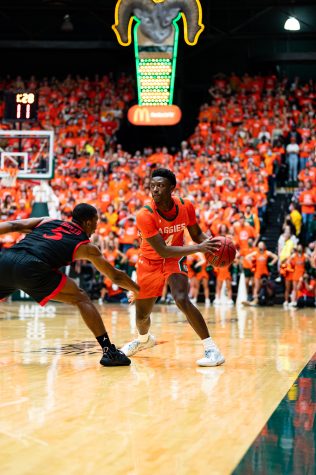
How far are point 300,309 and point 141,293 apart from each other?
9.67 metres

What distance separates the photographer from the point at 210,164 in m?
22.1

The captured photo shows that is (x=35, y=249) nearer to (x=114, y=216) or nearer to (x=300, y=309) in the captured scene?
(x=300, y=309)

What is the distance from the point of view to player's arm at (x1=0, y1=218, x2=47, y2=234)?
21.5 ft

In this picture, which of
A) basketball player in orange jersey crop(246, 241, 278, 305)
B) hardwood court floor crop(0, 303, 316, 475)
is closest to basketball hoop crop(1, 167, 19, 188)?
basketball player in orange jersey crop(246, 241, 278, 305)

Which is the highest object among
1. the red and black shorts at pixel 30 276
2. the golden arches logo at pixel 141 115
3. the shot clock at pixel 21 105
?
the golden arches logo at pixel 141 115

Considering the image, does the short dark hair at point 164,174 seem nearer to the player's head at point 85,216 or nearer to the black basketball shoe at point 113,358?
the player's head at point 85,216

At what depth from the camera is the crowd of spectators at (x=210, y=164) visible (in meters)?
18.4

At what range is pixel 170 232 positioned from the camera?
23.8ft

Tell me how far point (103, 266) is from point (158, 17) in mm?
15213

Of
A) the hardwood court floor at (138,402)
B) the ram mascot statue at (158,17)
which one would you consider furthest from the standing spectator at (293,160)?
the hardwood court floor at (138,402)

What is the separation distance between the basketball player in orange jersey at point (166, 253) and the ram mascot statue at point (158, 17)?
13.5m

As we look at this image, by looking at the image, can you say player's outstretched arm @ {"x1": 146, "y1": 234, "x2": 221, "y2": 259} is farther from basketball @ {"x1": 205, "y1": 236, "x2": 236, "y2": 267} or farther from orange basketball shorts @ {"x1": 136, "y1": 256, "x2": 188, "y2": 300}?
orange basketball shorts @ {"x1": 136, "y1": 256, "x2": 188, "y2": 300}

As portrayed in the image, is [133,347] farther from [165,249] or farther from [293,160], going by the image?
[293,160]

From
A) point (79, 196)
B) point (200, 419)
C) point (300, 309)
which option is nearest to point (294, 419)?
point (200, 419)
